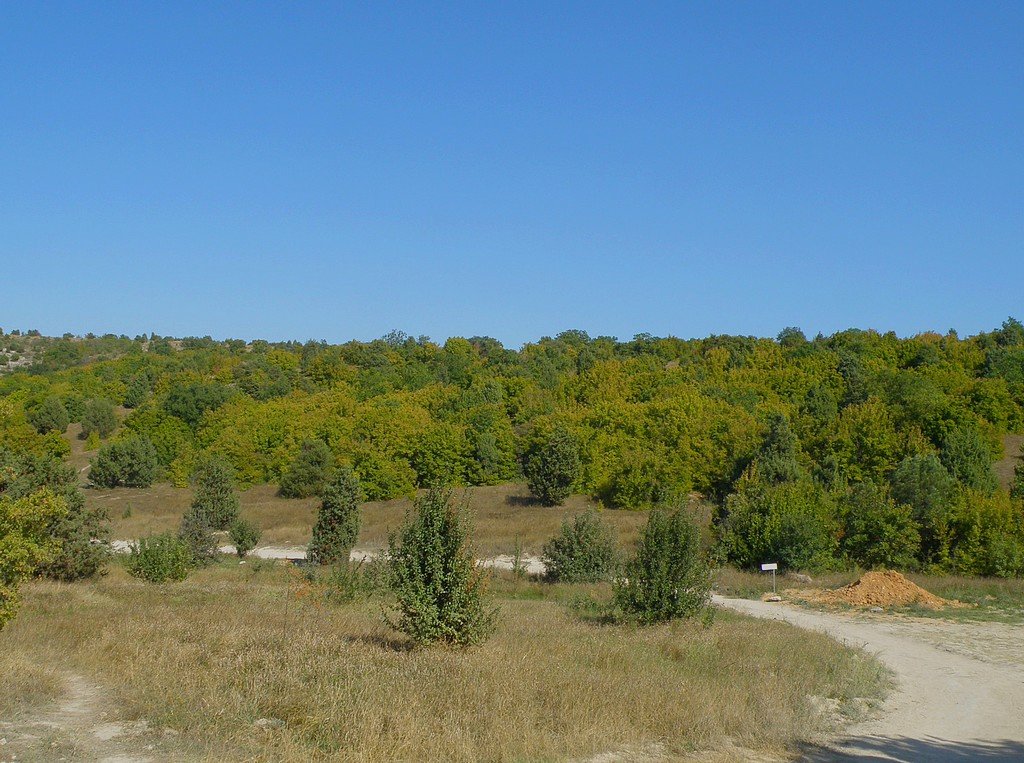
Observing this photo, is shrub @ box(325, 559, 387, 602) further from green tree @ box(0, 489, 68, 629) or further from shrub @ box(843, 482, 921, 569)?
shrub @ box(843, 482, 921, 569)

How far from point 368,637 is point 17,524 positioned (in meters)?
5.61

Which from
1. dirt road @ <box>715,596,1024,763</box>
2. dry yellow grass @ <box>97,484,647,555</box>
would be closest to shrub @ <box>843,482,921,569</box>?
dry yellow grass @ <box>97,484,647,555</box>

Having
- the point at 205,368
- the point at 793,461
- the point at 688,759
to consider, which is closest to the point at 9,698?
the point at 688,759

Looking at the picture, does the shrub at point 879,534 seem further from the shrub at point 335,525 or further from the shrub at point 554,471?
the shrub at point 335,525

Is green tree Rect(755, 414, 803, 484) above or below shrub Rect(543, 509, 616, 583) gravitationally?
above

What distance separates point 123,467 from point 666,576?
235 ft

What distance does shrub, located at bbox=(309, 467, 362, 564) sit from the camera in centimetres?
3225

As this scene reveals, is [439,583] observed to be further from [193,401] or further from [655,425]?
[193,401]

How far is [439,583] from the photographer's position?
12031 mm

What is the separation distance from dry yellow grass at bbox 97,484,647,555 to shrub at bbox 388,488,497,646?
31.8 m

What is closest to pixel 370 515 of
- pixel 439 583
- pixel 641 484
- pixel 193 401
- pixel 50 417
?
pixel 641 484

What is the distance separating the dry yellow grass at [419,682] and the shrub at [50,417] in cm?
8986

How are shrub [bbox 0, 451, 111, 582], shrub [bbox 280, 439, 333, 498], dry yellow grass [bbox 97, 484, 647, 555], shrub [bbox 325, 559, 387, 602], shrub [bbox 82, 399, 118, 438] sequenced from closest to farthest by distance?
1. shrub [bbox 325, 559, 387, 602]
2. shrub [bbox 0, 451, 111, 582]
3. dry yellow grass [bbox 97, 484, 647, 555]
4. shrub [bbox 280, 439, 333, 498]
5. shrub [bbox 82, 399, 118, 438]

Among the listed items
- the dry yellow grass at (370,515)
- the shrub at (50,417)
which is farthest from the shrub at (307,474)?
the shrub at (50,417)
